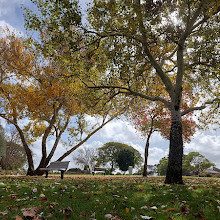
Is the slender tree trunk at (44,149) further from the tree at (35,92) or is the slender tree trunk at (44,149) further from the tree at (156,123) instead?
the tree at (156,123)

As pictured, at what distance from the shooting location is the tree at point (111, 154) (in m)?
51.2

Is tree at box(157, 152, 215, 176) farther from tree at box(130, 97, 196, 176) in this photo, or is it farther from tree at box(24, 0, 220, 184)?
tree at box(24, 0, 220, 184)

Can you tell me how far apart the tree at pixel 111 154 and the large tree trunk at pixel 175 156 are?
40.7m

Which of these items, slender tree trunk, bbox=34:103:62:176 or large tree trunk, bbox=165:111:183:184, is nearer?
large tree trunk, bbox=165:111:183:184

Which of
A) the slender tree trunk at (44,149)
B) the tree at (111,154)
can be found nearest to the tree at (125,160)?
the tree at (111,154)

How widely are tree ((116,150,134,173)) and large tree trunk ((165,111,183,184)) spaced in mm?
37015

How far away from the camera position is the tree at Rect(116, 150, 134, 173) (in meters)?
46.8

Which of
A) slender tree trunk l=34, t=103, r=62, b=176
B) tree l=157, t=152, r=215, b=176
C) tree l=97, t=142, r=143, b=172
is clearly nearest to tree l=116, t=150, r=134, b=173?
tree l=97, t=142, r=143, b=172

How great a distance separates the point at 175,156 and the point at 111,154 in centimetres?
4231

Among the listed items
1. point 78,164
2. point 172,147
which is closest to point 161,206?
point 172,147

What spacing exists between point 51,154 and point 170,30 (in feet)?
58.8

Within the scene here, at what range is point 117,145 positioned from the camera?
52.6 m

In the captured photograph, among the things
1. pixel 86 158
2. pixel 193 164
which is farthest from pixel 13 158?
pixel 193 164

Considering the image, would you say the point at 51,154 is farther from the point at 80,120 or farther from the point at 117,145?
the point at 117,145
